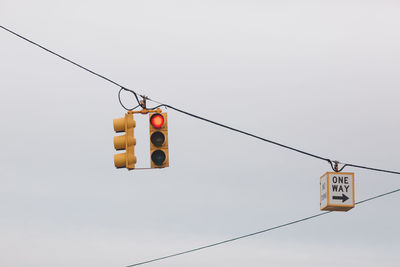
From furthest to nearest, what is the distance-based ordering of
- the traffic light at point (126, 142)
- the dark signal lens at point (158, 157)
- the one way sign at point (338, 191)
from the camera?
the one way sign at point (338, 191)
the dark signal lens at point (158, 157)
the traffic light at point (126, 142)

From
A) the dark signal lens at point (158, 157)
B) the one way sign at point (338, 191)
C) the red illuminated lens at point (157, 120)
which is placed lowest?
the one way sign at point (338, 191)

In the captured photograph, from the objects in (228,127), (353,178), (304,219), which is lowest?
(304,219)

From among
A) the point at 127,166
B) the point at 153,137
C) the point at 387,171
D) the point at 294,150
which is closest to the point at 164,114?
the point at 153,137

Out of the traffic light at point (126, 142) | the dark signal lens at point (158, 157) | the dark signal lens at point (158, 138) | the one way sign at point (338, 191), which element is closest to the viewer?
the traffic light at point (126, 142)

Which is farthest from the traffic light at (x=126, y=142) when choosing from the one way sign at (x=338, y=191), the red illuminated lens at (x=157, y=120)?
the one way sign at (x=338, y=191)

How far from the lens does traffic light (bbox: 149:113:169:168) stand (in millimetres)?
11961

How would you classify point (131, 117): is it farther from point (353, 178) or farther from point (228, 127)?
point (353, 178)

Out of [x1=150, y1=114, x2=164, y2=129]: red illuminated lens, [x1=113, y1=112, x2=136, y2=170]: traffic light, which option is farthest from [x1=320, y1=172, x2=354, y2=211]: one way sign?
[x1=113, y1=112, x2=136, y2=170]: traffic light

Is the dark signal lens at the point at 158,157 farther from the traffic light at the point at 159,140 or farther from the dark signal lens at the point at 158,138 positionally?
the dark signal lens at the point at 158,138

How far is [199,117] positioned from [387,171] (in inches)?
203

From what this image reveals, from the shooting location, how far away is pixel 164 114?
481 inches

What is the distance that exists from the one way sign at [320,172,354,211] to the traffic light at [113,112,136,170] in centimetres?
474

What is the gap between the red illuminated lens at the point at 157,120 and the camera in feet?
39.8

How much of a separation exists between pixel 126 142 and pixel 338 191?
16.6 ft
